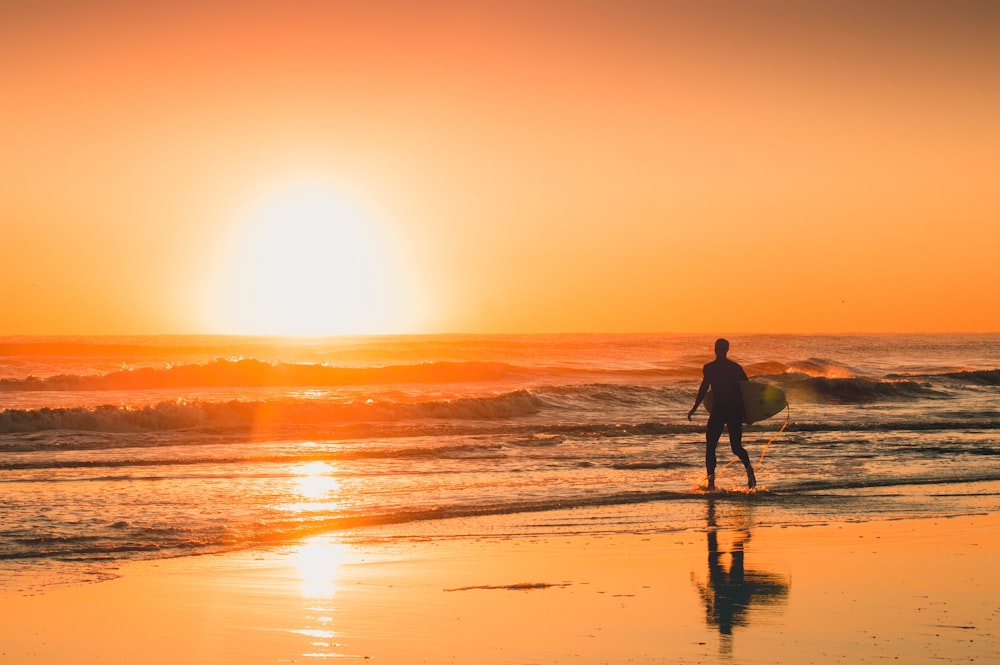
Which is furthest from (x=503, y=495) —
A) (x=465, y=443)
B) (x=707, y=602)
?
(x=465, y=443)

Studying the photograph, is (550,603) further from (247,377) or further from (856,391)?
(247,377)

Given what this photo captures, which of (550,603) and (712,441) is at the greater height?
(712,441)

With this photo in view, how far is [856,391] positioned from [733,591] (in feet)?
107

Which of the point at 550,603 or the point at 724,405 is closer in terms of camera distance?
the point at 550,603

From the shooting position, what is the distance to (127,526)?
11391 mm

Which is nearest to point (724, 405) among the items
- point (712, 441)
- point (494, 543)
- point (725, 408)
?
point (725, 408)

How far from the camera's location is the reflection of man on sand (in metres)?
7.25

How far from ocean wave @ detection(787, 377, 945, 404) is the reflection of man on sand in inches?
1151

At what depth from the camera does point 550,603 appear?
7781 mm

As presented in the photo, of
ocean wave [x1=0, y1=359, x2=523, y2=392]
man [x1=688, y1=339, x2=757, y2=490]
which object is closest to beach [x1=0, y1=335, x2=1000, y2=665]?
man [x1=688, y1=339, x2=757, y2=490]

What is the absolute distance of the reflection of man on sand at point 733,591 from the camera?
725cm

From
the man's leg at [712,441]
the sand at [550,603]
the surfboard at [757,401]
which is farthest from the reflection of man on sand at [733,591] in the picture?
the surfboard at [757,401]

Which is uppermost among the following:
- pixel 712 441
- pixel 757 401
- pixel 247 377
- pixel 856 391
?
pixel 757 401

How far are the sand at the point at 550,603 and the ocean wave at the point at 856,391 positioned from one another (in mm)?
28219
